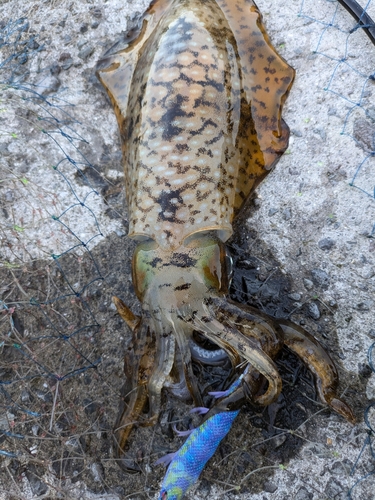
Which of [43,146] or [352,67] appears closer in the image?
[352,67]

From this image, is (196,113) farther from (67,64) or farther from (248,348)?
(67,64)

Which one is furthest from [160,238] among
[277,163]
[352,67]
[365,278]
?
[352,67]

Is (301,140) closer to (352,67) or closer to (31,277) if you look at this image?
(352,67)

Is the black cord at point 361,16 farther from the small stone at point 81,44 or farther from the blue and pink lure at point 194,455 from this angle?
the blue and pink lure at point 194,455

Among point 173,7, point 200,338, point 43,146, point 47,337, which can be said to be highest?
point 173,7

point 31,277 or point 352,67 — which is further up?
point 352,67

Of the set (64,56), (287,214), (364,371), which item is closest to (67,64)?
(64,56)

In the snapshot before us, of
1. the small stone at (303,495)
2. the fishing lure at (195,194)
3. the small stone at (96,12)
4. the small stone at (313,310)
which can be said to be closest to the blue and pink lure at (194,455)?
the fishing lure at (195,194)
